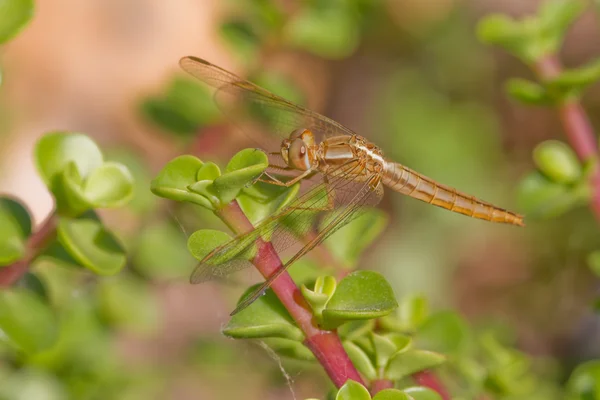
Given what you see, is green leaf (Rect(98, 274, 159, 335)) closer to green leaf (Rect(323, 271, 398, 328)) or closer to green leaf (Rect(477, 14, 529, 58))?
green leaf (Rect(323, 271, 398, 328))

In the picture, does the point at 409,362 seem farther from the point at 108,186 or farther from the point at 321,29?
the point at 321,29

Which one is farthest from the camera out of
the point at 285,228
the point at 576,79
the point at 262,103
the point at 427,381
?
the point at 262,103

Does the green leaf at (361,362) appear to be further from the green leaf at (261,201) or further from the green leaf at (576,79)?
the green leaf at (576,79)

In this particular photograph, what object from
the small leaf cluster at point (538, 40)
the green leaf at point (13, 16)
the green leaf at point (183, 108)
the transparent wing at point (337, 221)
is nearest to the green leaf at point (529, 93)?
the small leaf cluster at point (538, 40)

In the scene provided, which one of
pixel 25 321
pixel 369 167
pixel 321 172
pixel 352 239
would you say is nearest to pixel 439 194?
pixel 369 167

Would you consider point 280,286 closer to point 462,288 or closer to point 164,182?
point 164,182

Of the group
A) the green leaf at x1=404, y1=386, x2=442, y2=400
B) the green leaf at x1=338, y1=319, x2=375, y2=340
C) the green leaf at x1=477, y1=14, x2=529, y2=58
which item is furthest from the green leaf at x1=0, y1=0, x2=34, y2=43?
the green leaf at x1=477, y1=14, x2=529, y2=58
